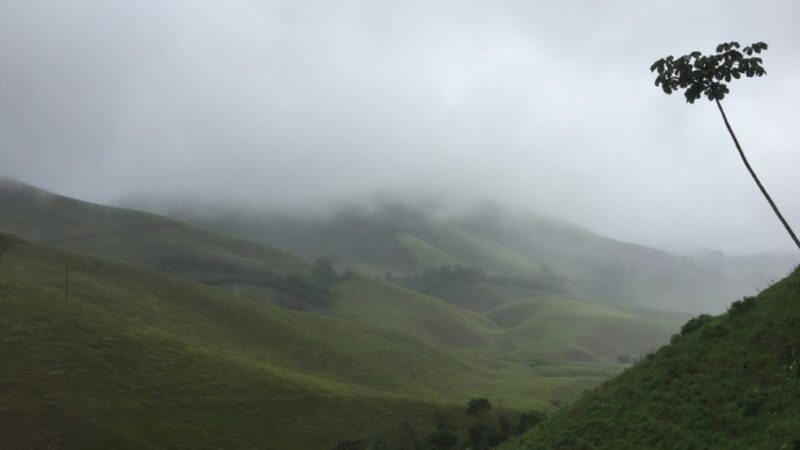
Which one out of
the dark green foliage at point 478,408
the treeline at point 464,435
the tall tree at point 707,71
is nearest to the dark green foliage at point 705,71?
the tall tree at point 707,71

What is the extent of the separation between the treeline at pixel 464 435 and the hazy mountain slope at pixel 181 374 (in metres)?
3.95

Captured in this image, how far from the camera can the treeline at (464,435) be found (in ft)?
285

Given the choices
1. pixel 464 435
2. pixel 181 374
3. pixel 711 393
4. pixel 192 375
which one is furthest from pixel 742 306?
pixel 181 374

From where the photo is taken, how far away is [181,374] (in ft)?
350

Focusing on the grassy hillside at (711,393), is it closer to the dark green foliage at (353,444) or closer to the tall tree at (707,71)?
the tall tree at (707,71)

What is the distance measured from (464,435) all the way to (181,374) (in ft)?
160

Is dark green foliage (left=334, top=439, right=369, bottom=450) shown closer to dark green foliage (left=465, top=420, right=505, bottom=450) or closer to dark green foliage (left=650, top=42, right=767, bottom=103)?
dark green foliage (left=465, top=420, right=505, bottom=450)

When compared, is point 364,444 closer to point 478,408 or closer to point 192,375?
point 478,408

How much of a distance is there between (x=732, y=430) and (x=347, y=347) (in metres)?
144

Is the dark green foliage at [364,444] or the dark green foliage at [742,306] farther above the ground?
the dark green foliage at [742,306]

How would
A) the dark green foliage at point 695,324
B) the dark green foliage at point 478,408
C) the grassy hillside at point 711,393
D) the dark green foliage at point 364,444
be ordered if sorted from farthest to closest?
the dark green foliage at point 478,408 < the dark green foliage at point 364,444 < the dark green foliage at point 695,324 < the grassy hillside at point 711,393

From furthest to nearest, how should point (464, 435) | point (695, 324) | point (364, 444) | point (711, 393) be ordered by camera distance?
1. point (464, 435)
2. point (364, 444)
3. point (695, 324)
4. point (711, 393)

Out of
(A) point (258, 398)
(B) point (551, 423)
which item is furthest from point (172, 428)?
(B) point (551, 423)

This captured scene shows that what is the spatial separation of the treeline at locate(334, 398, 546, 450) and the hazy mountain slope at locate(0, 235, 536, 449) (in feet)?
13.0
